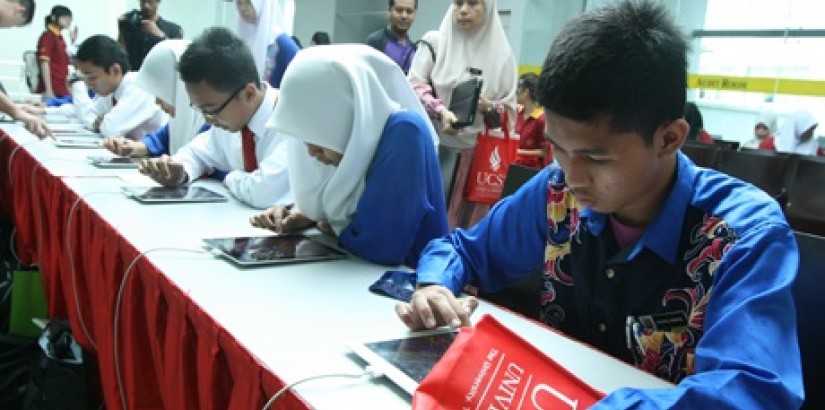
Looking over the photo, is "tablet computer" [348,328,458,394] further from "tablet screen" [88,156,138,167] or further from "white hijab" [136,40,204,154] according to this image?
"white hijab" [136,40,204,154]

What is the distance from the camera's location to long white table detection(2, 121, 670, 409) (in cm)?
79

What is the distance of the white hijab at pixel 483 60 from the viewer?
2.77m

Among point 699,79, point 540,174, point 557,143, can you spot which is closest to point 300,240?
point 540,174

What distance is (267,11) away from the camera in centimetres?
304

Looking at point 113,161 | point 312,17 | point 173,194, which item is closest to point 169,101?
point 113,161

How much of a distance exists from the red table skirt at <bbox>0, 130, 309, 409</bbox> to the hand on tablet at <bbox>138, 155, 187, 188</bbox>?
0.27 meters

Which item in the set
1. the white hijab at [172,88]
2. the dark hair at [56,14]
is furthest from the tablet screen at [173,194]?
the dark hair at [56,14]

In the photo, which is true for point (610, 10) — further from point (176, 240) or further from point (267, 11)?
point (267, 11)

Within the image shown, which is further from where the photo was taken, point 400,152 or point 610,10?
point 400,152

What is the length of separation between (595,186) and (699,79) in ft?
17.5

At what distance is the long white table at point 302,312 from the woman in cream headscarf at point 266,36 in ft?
4.85

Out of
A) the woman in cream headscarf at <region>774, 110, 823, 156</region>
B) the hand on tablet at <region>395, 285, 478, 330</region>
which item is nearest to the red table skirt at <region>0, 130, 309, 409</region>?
the hand on tablet at <region>395, 285, 478, 330</region>

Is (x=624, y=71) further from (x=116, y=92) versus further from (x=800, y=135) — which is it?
(x=800, y=135)

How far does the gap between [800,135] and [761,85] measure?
535 millimetres
